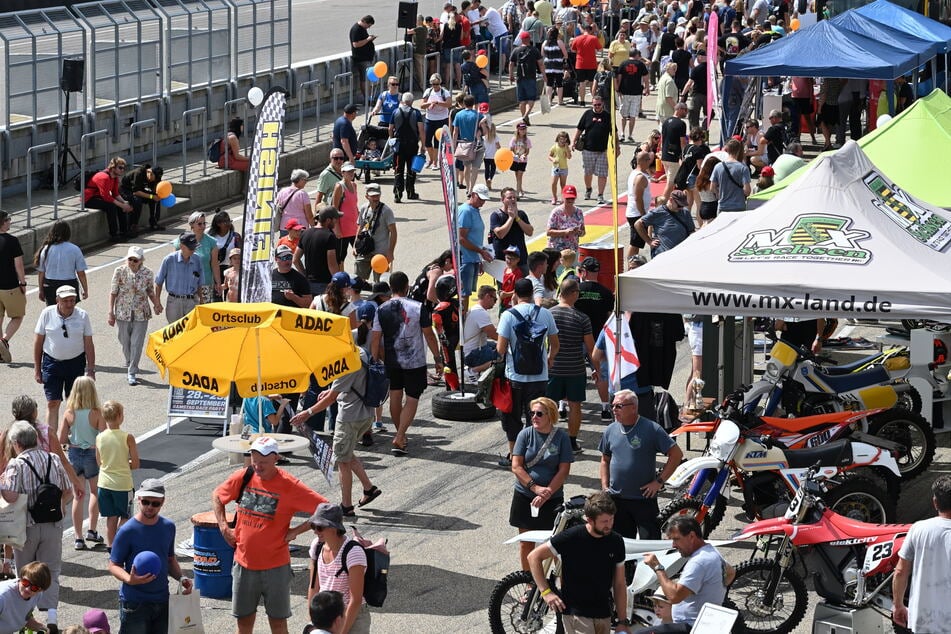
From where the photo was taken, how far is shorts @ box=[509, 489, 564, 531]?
11.4 meters

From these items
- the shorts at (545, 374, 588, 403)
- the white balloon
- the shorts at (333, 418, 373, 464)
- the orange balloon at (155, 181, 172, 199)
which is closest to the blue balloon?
the shorts at (333, 418, 373, 464)

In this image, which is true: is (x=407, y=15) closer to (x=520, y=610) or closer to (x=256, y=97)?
(x=256, y=97)

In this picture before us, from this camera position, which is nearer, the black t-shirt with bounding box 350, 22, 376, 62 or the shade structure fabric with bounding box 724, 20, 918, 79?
the shade structure fabric with bounding box 724, 20, 918, 79

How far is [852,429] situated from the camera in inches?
496

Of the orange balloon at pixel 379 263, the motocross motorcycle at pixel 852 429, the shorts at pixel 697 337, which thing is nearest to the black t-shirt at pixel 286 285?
the orange balloon at pixel 379 263

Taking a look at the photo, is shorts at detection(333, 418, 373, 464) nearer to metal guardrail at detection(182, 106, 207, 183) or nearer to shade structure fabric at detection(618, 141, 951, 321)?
shade structure fabric at detection(618, 141, 951, 321)

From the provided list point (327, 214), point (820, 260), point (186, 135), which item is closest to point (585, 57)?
point (186, 135)

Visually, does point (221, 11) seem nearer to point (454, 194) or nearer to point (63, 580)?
point (454, 194)

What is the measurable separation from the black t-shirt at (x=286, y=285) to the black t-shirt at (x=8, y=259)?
304cm

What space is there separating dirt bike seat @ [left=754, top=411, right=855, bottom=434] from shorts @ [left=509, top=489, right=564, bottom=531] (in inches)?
78.9

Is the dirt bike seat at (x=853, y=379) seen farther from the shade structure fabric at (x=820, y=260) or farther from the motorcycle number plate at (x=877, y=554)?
the motorcycle number plate at (x=877, y=554)

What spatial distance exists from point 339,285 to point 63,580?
4.15 m

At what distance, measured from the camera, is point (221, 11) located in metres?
27.5

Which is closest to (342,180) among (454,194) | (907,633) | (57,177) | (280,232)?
(280,232)
